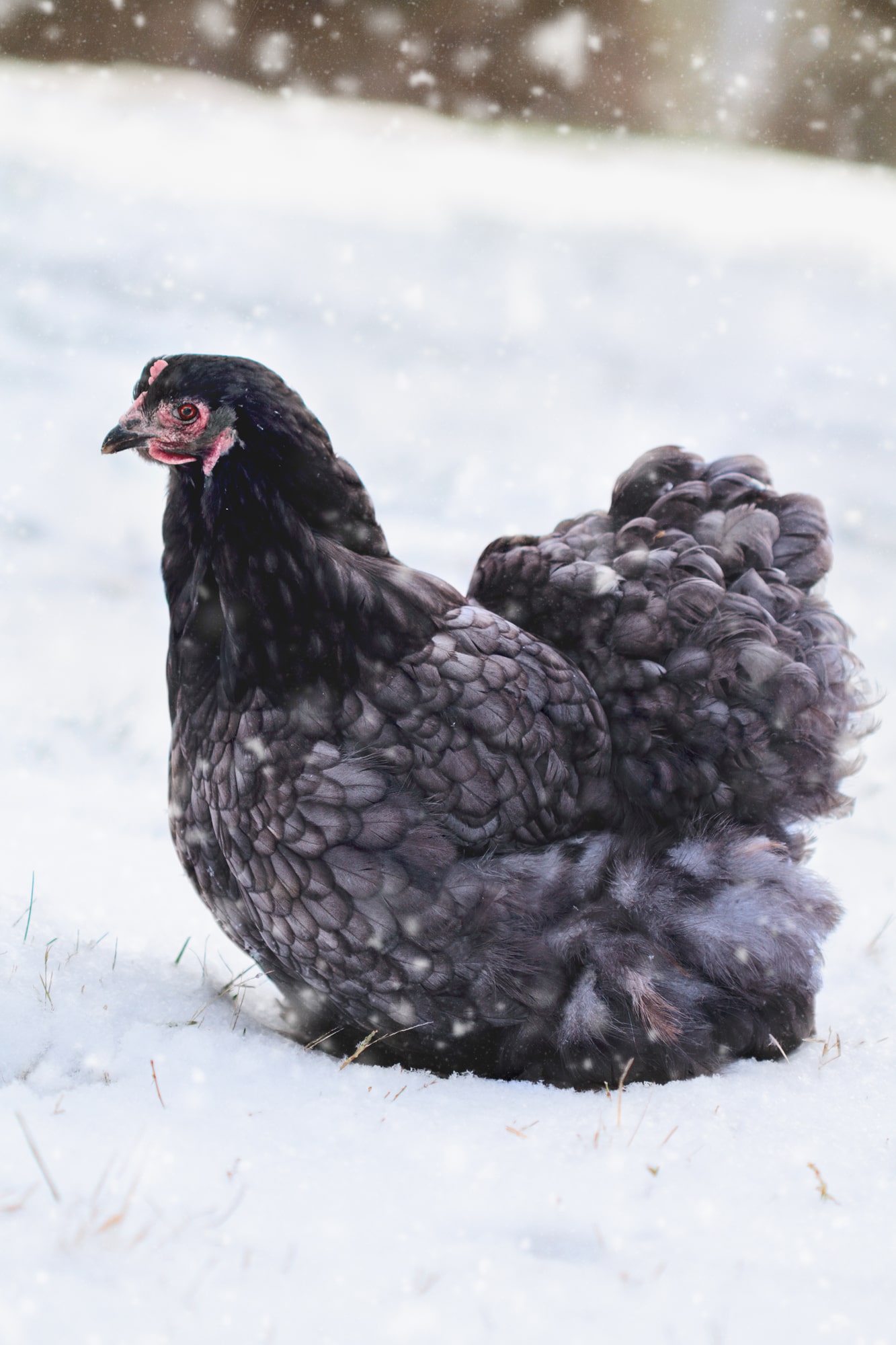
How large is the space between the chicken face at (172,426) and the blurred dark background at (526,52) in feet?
12.1

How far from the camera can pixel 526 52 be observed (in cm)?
487

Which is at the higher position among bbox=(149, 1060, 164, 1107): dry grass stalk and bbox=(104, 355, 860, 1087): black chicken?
bbox=(104, 355, 860, 1087): black chicken

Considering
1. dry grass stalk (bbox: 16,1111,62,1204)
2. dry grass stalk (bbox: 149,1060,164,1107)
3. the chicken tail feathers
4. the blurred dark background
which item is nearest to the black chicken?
the chicken tail feathers

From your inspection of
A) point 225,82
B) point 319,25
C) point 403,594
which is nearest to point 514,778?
point 403,594

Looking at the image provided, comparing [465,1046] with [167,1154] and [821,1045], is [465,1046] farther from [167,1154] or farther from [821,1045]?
[821,1045]

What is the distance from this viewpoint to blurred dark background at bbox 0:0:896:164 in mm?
4664

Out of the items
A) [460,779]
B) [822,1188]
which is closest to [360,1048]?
[460,779]

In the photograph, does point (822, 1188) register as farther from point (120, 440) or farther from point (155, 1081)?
point (120, 440)

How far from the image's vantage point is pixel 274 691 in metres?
2.09

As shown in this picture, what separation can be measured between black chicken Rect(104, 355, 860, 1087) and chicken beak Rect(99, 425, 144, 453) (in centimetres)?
2

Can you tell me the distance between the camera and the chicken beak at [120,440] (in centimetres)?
206

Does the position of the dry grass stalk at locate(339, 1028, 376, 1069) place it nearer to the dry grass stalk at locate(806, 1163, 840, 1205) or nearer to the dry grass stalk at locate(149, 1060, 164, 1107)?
the dry grass stalk at locate(149, 1060, 164, 1107)

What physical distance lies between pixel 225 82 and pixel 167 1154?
18.5 ft

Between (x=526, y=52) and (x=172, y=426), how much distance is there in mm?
4090
